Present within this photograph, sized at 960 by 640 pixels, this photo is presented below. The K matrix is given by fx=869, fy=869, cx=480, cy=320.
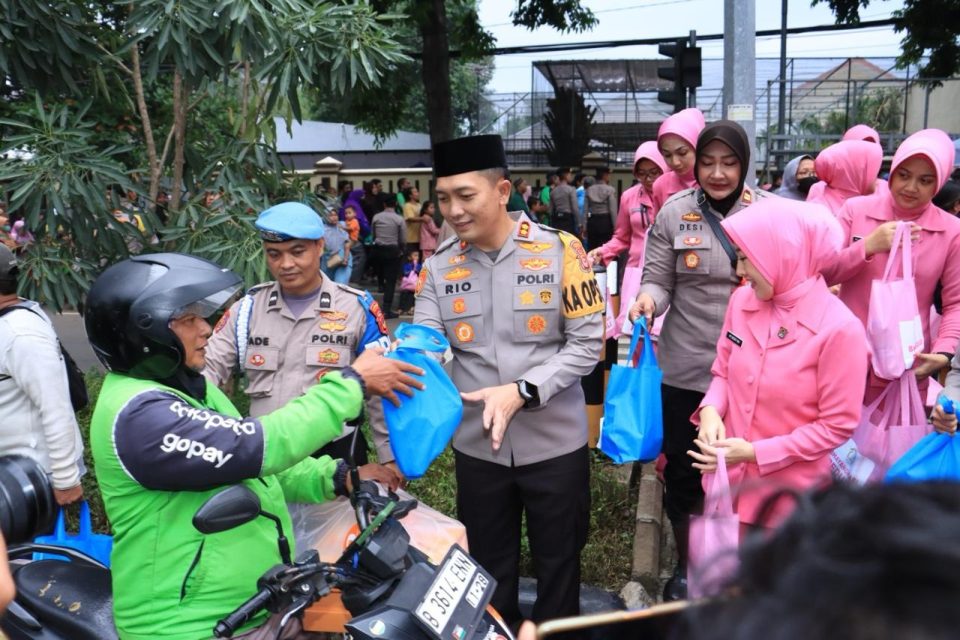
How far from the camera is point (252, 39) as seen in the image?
4.43 meters

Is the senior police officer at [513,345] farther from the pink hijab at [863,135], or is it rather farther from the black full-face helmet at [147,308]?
the pink hijab at [863,135]

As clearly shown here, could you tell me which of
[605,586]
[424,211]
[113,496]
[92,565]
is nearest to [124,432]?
[113,496]

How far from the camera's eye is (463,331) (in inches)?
132

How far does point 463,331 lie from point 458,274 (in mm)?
224

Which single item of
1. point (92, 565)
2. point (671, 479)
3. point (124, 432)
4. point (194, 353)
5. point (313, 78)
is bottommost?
point (671, 479)

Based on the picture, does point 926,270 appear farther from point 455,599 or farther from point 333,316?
point 455,599

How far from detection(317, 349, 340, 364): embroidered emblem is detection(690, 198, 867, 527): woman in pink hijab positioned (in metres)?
1.47

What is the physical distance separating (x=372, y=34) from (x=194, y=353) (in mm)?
2898

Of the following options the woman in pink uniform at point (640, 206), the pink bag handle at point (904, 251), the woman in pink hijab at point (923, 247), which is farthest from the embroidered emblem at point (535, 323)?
the woman in pink uniform at point (640, 206)

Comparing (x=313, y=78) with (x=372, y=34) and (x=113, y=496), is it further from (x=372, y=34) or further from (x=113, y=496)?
(x=113, y=496)

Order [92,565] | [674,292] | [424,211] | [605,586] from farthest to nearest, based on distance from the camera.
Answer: [424,211], [605,586], [674,292], [92,565]

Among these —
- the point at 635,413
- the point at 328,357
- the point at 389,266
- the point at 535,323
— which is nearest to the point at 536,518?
the point at 635,413

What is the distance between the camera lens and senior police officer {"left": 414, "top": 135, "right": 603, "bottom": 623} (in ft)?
10.6

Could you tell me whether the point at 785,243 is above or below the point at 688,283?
above
